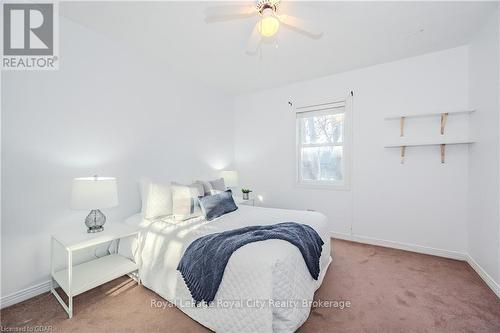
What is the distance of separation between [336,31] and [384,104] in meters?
1.37

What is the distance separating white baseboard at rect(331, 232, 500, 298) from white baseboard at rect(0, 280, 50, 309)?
141 inches

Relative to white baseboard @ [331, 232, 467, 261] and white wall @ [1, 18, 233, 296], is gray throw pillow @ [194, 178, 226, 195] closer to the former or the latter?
white wall @ [1, 18, 233, 296]

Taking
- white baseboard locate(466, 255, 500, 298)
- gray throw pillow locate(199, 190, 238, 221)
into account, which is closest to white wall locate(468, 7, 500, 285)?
white baseboard locate(466, 255, 500, 298)

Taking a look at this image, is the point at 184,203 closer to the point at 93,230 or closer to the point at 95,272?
the point at 93,230

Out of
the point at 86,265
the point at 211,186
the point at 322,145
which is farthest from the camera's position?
the point at 322,145

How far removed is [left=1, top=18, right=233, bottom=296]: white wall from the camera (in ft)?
6.15

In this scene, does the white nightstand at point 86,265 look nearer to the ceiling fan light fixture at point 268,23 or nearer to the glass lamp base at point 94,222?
Result: the glass lamp base at point 94,222

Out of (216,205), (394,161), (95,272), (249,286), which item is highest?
(394,161)

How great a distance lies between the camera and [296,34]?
95.3 inches

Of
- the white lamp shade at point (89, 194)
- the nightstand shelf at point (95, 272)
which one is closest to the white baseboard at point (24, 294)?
the nightstand shelf at point (95, 272)

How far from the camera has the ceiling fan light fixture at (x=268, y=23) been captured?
5.70 feet

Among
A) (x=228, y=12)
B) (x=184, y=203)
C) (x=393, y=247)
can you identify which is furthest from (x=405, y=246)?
(x=228, y=12)

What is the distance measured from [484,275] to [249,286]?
2.55m

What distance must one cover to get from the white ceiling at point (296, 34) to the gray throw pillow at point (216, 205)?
1.82m
